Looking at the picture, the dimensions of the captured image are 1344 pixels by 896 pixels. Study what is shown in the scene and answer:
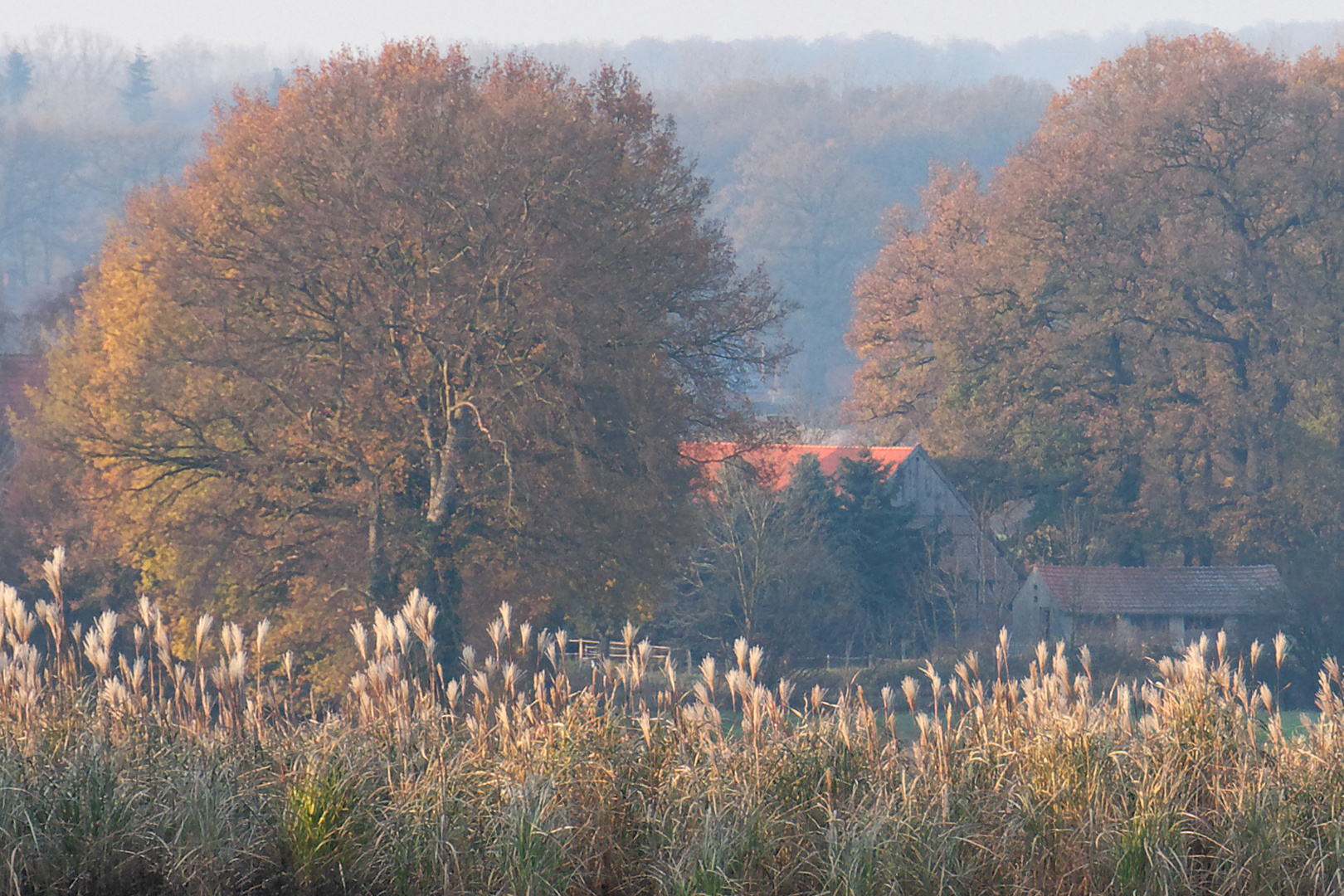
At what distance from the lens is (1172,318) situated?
40.6 m

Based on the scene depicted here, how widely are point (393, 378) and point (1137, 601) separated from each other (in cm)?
2502

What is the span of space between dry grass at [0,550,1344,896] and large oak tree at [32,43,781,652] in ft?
43.3

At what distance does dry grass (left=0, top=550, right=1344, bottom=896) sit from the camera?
22.9 feet

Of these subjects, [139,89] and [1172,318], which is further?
[139,89]

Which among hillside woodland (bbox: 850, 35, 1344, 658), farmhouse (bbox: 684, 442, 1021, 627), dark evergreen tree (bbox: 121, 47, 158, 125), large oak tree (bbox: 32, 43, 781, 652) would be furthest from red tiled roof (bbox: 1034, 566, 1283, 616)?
dark evergreen tree (bbox: 121, 47, 158, 125)

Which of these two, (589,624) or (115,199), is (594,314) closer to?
(589,624)

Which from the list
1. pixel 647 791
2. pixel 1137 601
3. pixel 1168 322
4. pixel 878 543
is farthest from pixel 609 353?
pixel 1168 322

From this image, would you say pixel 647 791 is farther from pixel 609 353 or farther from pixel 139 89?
pixel 139 89

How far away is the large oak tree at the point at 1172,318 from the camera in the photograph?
39281 millimetres

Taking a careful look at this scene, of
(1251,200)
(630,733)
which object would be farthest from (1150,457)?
(630,733)

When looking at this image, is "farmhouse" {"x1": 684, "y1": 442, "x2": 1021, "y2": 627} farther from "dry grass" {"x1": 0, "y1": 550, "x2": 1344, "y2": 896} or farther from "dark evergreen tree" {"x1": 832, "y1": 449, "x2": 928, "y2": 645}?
"dry grass" {"x1": 0, "y1": 550, "x2": 1344, "y2": 896}

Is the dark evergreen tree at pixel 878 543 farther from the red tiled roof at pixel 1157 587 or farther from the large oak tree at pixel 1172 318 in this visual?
the large oak tree at pixel 1172 318

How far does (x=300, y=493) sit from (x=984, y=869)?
16975 mm

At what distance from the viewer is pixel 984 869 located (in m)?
7.31
